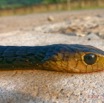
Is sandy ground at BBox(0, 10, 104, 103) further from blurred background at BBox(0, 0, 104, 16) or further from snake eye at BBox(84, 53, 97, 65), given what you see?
blurred background at BBox(0, 0, 104, 16)

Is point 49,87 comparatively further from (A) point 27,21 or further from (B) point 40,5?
(B) point 40,5

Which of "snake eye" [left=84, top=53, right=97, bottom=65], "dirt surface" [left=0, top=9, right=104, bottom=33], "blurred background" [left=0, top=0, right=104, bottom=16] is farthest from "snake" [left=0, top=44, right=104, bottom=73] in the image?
"blurred background" [left=0, top=0, right=104, bottom=16]

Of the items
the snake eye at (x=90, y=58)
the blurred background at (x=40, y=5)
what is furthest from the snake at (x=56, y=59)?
the blurred background at (x=40, y=5)

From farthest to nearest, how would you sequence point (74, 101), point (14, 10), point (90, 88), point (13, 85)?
1. point (14, 10)
2. point (13, 85)
3. point (90, 88)
4. point (74, 101)

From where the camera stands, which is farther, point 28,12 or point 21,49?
point 28,12

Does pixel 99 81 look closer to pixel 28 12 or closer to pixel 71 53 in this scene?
pixel 71 53

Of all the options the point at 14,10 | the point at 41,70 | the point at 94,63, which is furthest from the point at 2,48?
the point at 14,10
